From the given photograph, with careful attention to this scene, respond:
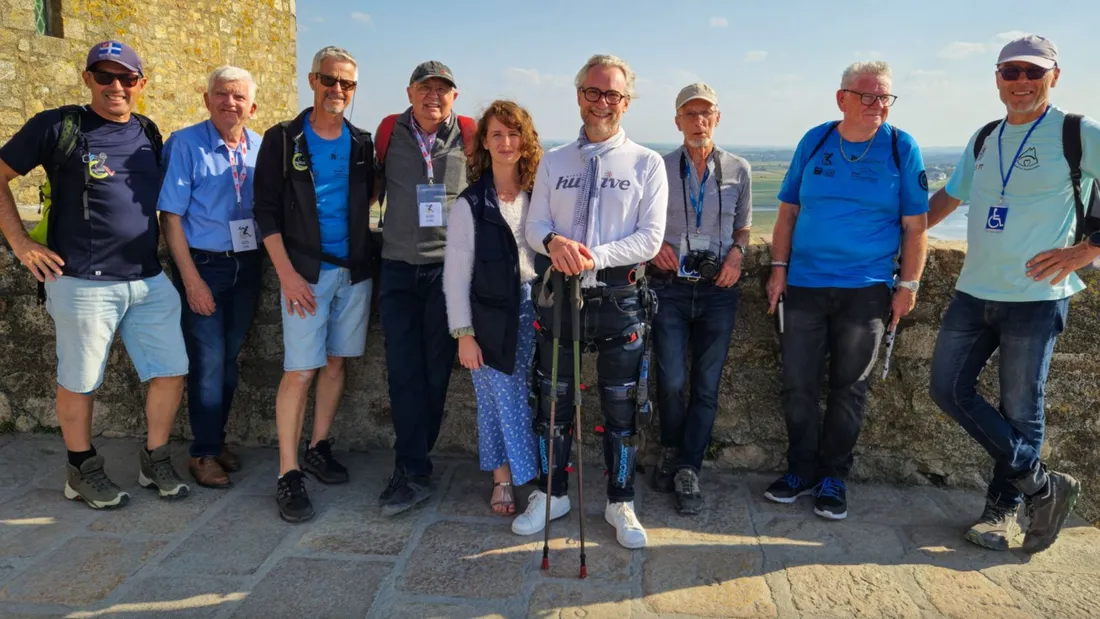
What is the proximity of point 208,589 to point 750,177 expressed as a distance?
2.77m

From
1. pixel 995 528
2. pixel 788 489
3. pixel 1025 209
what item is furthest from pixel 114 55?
pixel 995 528

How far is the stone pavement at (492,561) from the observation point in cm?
265

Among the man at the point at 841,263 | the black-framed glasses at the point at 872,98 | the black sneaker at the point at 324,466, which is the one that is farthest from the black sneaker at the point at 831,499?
the black sneaker at the point at 324,466

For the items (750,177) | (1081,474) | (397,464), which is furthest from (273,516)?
(1081,474)

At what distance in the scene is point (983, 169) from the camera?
309 cm

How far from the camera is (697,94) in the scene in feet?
10.8

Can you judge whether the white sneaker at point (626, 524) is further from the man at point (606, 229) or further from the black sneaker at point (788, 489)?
the black sneaker at point (788, 489)

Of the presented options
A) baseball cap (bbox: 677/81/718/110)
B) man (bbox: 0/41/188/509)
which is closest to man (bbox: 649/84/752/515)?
baseball cap (bbox: 677/81/718/110)

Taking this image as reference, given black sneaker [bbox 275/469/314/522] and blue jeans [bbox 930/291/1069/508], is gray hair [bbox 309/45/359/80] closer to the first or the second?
black sneaker [bbox 275/469/314/522]

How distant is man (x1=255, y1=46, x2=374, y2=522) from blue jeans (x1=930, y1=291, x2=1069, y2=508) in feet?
8.43

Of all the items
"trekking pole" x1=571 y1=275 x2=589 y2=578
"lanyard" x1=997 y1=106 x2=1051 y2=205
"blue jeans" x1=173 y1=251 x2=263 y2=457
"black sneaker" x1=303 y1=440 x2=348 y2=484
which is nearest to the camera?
"trekking pole" x1=571 y1=275 x2=589 y2=578

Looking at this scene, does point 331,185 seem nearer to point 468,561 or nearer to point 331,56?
point 331,56

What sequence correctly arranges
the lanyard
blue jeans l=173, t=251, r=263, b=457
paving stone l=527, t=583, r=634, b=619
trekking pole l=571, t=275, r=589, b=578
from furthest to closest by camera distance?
blue jeans l=173, t=251, r=263, b=457
the lanyard
trekking pole l=571, t=275, r=589, b=578
paving stone l=527, t=583, r=634, b=619

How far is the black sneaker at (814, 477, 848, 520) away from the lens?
3322 mm
